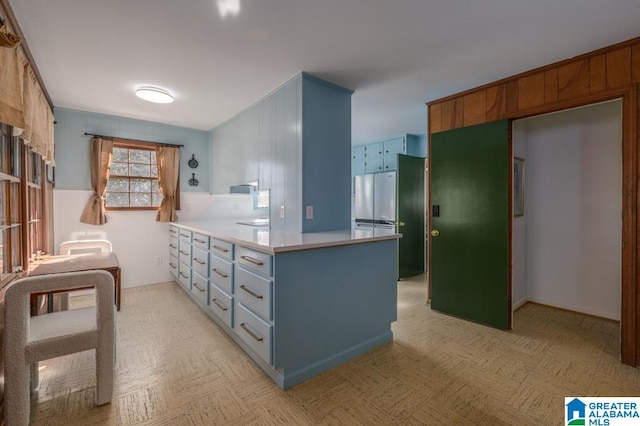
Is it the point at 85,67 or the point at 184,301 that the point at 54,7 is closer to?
the point at 85,67

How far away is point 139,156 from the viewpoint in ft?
13.7

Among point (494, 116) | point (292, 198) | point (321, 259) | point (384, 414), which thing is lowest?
point (384, 414)

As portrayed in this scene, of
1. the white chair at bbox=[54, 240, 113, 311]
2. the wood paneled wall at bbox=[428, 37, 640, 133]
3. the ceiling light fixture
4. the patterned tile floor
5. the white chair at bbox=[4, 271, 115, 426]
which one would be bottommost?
the patterned tile floor

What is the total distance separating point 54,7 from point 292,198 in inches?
79.5

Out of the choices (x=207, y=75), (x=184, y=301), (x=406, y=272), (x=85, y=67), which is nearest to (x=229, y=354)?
(x=184, y=301)

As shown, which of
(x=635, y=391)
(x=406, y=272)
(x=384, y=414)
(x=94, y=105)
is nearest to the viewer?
(x=384, y=414)

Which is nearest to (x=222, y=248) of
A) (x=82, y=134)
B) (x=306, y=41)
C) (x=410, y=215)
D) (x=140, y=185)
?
(x=306, y=41)

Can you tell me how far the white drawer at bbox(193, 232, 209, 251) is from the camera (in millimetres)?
2929

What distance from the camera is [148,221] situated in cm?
418

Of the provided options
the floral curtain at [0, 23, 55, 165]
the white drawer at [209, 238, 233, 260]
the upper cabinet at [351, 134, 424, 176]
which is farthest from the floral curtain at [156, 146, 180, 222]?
the upper cabinet at [351, 134, 424, 176]

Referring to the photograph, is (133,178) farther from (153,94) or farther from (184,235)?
(153,94)

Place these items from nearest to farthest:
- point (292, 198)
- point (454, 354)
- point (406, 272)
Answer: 1. point (454, 354)
2. point (292, 198)
3. point (406, 272)

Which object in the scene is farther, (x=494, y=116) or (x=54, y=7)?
(x=494, y=116)

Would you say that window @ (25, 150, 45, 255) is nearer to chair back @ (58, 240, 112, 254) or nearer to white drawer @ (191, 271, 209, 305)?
chair back @ (58, 240, 112, 254)
